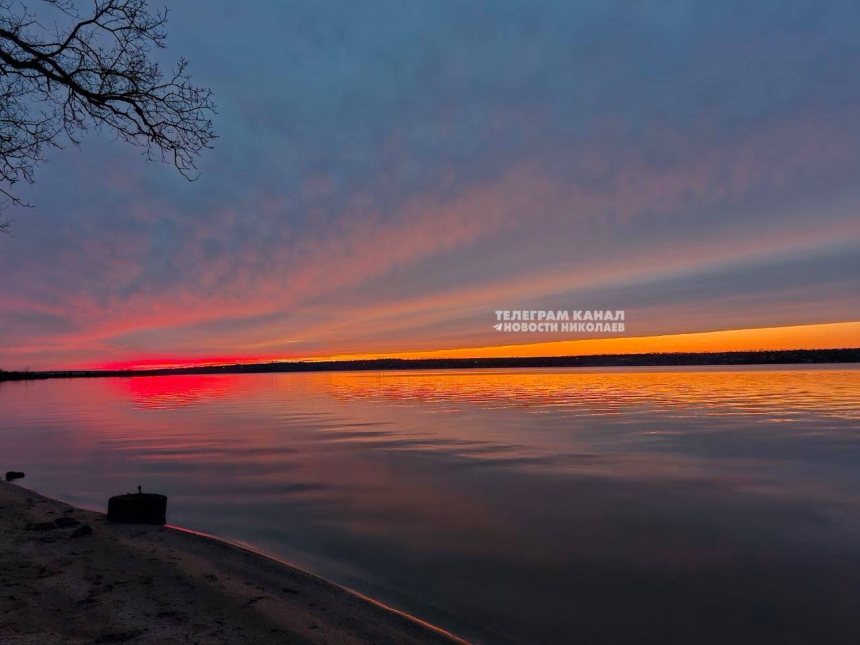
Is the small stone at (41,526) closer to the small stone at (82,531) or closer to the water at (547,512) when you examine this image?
the small stone at (82,531)

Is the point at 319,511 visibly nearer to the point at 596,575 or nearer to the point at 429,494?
the point at 429,494

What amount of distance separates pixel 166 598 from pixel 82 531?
3.66m

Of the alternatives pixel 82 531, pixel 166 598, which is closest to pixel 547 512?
pixel 166 598

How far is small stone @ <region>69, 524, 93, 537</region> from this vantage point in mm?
8183

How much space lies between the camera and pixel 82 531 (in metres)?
8.28

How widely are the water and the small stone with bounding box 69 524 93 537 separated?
1992 mm

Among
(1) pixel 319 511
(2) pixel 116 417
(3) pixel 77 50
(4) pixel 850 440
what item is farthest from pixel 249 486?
(2) pixel 116 417

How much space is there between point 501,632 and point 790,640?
3295 millimetres

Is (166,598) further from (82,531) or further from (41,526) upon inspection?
(41,526)

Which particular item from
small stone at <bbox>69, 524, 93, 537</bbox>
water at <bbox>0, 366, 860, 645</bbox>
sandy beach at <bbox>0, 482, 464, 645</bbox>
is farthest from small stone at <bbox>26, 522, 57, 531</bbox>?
water at <bbox>0, 366, 860, 645</bbox>

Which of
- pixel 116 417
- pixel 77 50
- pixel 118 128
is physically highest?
pixel 77 50

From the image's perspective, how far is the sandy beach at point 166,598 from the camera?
492 cm

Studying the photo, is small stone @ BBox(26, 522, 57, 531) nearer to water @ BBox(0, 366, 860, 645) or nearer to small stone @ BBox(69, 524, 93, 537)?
small stone @ BBox(69, 524, 93, 537)

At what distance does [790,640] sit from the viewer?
19.0 feet
